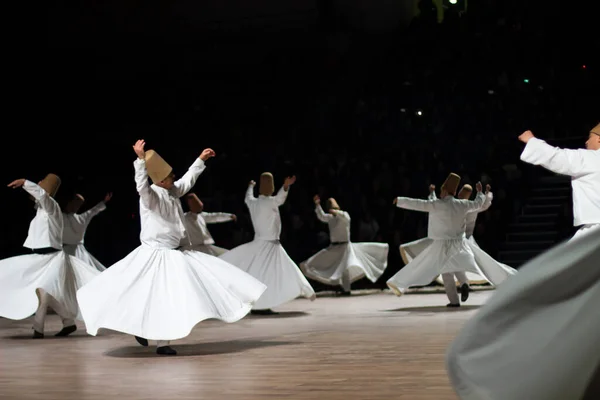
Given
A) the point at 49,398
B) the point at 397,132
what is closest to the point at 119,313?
the point at 49,398

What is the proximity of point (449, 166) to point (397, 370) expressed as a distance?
11.4 meters

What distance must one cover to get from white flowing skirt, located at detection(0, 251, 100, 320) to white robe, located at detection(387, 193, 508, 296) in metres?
3.85

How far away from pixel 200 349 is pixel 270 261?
3.74 meters

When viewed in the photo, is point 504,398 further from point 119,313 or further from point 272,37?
point 272,37

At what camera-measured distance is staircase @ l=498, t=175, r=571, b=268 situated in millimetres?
14906

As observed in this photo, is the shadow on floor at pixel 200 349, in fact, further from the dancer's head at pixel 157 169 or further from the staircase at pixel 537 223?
the staircase at pixel 537 223

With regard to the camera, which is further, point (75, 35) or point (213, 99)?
point (213, 99)

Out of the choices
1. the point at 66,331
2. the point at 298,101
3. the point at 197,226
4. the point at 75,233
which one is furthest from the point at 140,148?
the point at 298,101

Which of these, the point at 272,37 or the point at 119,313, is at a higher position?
the point at 272,37

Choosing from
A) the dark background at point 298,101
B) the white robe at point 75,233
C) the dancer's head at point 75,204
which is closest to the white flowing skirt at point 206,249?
the white robe at point 75,233

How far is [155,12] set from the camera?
16.6 m

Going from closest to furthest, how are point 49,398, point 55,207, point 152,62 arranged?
point 49,398 → point 55,207 → point 152,62

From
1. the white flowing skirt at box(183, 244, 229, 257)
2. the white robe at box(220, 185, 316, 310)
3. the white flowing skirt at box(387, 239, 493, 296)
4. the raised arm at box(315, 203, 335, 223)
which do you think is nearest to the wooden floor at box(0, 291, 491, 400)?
the white robe at box(220, 185, 316, 310)

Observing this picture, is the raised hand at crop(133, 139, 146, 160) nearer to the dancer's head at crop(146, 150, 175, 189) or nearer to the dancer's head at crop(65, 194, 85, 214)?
the dancer's head at crop(146, 150, 175, 189)
